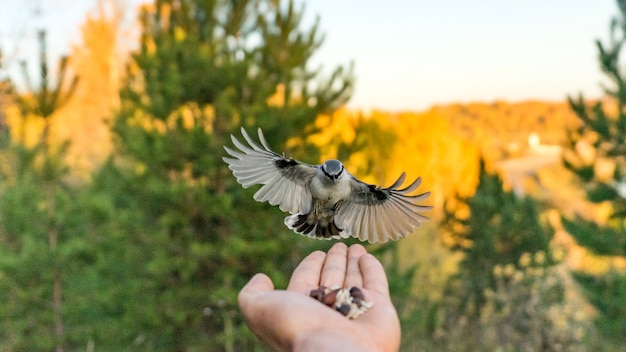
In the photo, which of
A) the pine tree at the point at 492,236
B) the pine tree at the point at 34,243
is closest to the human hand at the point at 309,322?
the pine tree at the point at 34,243

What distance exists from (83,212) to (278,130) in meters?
2.01

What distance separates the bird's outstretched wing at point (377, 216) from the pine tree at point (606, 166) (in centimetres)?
882

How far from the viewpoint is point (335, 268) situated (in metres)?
2.03

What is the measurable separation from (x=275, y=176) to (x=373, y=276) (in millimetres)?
509

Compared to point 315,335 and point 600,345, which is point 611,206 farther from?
point 315,335

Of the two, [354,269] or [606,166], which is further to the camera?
[606,166]

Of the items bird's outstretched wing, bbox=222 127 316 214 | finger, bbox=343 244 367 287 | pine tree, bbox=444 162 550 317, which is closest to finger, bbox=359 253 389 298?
finger, bbox=343 244 367 287

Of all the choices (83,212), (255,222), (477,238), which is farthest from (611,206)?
(83,212)

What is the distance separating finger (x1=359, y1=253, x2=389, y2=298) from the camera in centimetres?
192

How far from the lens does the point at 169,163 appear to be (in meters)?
5.70

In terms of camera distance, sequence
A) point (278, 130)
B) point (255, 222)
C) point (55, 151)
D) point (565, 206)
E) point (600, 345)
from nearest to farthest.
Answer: point (55, 151)
point (278, 130)
point (255, 222)
point (600, 345)
point (565, 206)

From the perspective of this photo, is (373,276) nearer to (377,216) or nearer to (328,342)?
(377,216)

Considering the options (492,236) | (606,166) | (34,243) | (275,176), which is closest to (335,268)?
(275,176)

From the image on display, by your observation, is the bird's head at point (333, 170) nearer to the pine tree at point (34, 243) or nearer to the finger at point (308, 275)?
the finger at point (308, 275)
